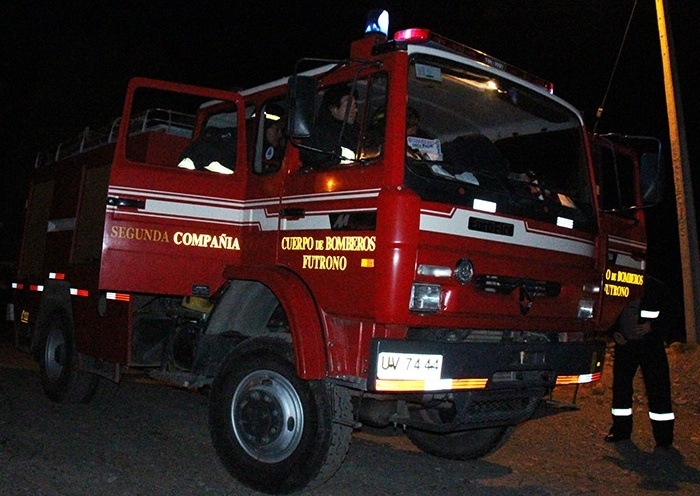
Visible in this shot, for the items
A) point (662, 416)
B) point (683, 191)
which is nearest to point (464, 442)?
point (662, 416)

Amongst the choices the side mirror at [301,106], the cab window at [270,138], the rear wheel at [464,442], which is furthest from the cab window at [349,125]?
the rear wheel at [464,442]

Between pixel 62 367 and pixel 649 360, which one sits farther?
pixel 62 367

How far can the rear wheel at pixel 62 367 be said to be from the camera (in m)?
7.61

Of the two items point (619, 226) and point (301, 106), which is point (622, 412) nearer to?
point (619, 226)

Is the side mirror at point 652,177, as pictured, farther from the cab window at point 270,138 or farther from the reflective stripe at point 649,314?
the cab window at point 270,138

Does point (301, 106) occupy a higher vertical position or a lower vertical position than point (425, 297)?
higher

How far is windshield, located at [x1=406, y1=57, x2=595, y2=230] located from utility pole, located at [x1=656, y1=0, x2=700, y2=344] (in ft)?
19.3

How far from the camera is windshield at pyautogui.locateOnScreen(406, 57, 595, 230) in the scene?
200 inches

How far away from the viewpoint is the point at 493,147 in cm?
573

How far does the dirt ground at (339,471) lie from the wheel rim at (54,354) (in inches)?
11.9

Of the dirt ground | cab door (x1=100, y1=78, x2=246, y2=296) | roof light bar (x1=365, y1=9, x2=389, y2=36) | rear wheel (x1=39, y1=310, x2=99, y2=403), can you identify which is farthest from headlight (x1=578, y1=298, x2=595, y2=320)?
rear wheel (x1=39, y1=310, x2=99, y2=403)

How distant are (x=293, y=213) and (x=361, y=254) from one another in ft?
2.62

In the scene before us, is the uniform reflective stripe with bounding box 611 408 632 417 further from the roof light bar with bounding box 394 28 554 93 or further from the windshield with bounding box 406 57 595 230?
the roof light bar with bounding box 394 28 554 93

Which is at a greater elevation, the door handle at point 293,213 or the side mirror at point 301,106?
the side mirror at point 301,106
